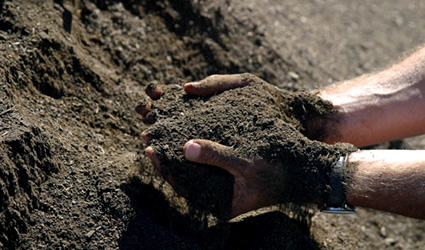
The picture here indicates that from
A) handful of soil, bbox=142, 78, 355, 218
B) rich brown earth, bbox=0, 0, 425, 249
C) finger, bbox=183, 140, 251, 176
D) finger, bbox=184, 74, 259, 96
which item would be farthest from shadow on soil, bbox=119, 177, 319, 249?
finger, bbox=184, 74, 259, 96

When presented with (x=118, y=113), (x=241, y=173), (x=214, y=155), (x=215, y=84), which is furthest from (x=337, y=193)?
(x=118, y=113)

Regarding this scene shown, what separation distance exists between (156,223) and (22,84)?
0.89 metres

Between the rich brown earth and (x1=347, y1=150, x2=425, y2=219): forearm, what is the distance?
0.35 m

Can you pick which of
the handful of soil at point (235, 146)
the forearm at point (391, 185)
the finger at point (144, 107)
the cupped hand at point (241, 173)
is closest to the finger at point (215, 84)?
the handful of soil at point (235, 146)

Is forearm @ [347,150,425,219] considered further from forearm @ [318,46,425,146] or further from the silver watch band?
forearm @ [318,46,425,146]

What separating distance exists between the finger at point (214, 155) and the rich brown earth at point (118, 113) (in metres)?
0.30

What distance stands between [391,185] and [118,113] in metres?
1.38

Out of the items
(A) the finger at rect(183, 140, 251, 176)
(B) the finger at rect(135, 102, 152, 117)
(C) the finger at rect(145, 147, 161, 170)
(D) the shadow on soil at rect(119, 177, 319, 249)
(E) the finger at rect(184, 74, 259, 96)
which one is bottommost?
(D) the shadow on soil at rect(119, 177, 319, 249)

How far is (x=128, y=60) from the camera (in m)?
2.93

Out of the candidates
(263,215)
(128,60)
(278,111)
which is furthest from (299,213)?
(128,60)

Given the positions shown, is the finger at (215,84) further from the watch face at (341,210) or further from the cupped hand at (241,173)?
the watch face at (341,210)

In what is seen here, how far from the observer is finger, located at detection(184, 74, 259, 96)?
222 cm

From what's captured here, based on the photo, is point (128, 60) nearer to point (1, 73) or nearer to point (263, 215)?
point (1, 73)

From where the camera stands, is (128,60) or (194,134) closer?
(194,134)
